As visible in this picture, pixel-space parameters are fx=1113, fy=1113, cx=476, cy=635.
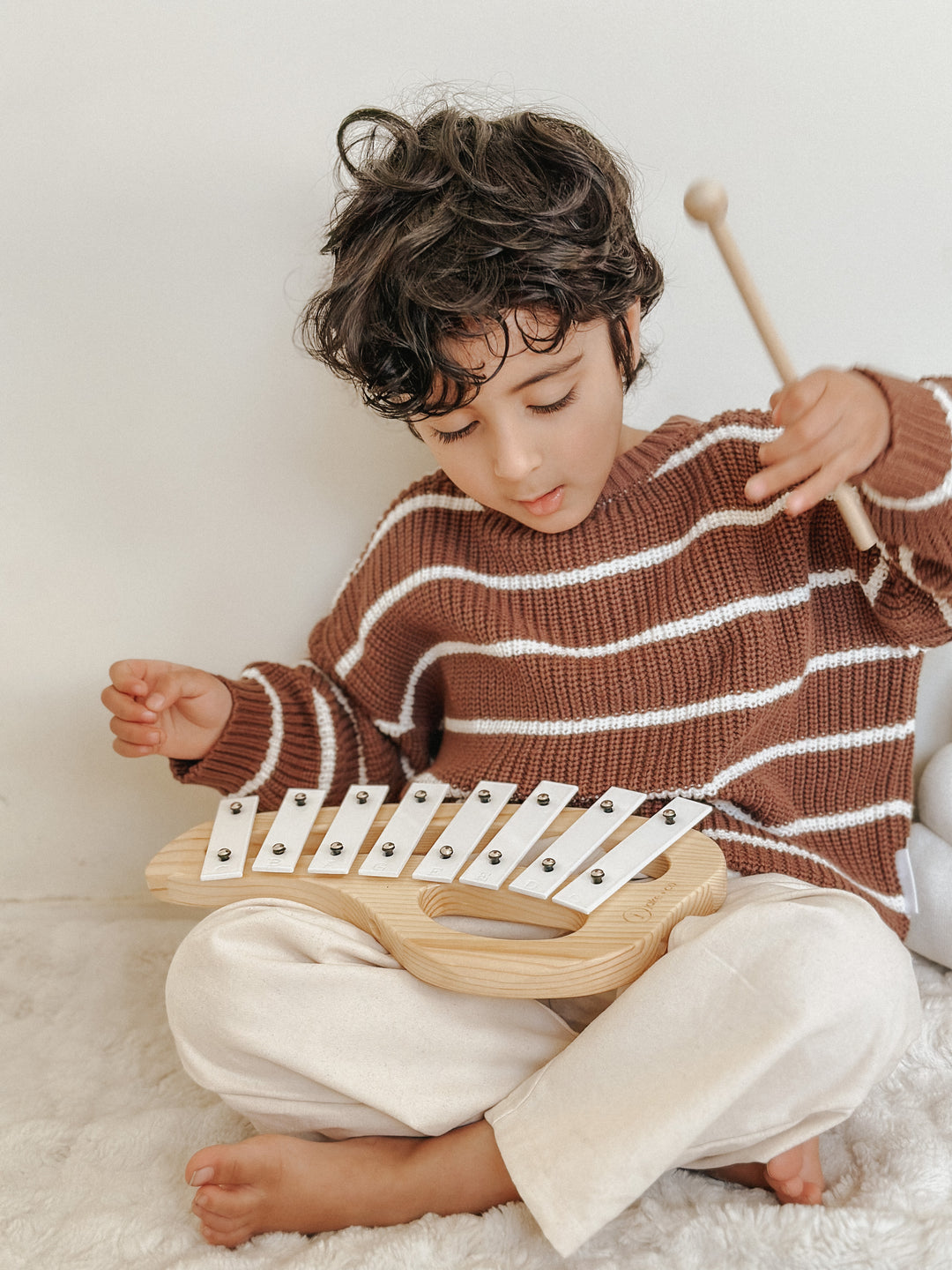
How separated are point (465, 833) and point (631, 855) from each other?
5.3 inches

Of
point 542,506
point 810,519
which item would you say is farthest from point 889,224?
point 542,506

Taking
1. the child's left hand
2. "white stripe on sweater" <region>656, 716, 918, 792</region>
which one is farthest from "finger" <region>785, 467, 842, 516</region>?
"white stripe on sweater" <region>656, 716, 918, 792</region>

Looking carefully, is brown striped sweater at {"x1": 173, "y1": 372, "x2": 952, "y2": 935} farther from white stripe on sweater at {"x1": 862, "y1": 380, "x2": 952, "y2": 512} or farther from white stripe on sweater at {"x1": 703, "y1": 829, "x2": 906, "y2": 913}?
white stripe on sweater at {"x1": 862, "y1": 380, "x2": 952, "y2": 512}

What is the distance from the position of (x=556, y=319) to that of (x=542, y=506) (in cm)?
14

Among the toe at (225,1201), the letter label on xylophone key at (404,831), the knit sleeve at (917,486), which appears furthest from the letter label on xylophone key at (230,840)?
the knit sleeve at (917,486)

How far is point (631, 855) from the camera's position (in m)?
0.81

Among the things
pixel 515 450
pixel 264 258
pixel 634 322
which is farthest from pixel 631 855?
pixel 264 258

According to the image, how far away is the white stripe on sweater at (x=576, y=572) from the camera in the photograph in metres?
0.89

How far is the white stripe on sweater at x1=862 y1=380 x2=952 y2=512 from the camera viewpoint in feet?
2.38

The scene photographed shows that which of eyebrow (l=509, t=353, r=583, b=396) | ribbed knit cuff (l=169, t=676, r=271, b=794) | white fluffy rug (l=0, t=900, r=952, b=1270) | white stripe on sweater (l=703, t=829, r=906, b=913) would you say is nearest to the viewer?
white fluffy rug (l=0, t=900, r=952, b=1270)

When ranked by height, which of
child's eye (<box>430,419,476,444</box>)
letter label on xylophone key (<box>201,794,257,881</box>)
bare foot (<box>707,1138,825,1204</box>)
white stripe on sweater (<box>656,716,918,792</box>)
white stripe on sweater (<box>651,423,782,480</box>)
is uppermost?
child's eye (<box>430,419,476,444</box>)

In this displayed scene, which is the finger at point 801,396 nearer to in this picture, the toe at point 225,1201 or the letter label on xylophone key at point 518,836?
the letter label on xylophone key at point 518,836

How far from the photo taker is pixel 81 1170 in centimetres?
83

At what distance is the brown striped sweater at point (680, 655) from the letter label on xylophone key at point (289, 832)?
3.3 inches
